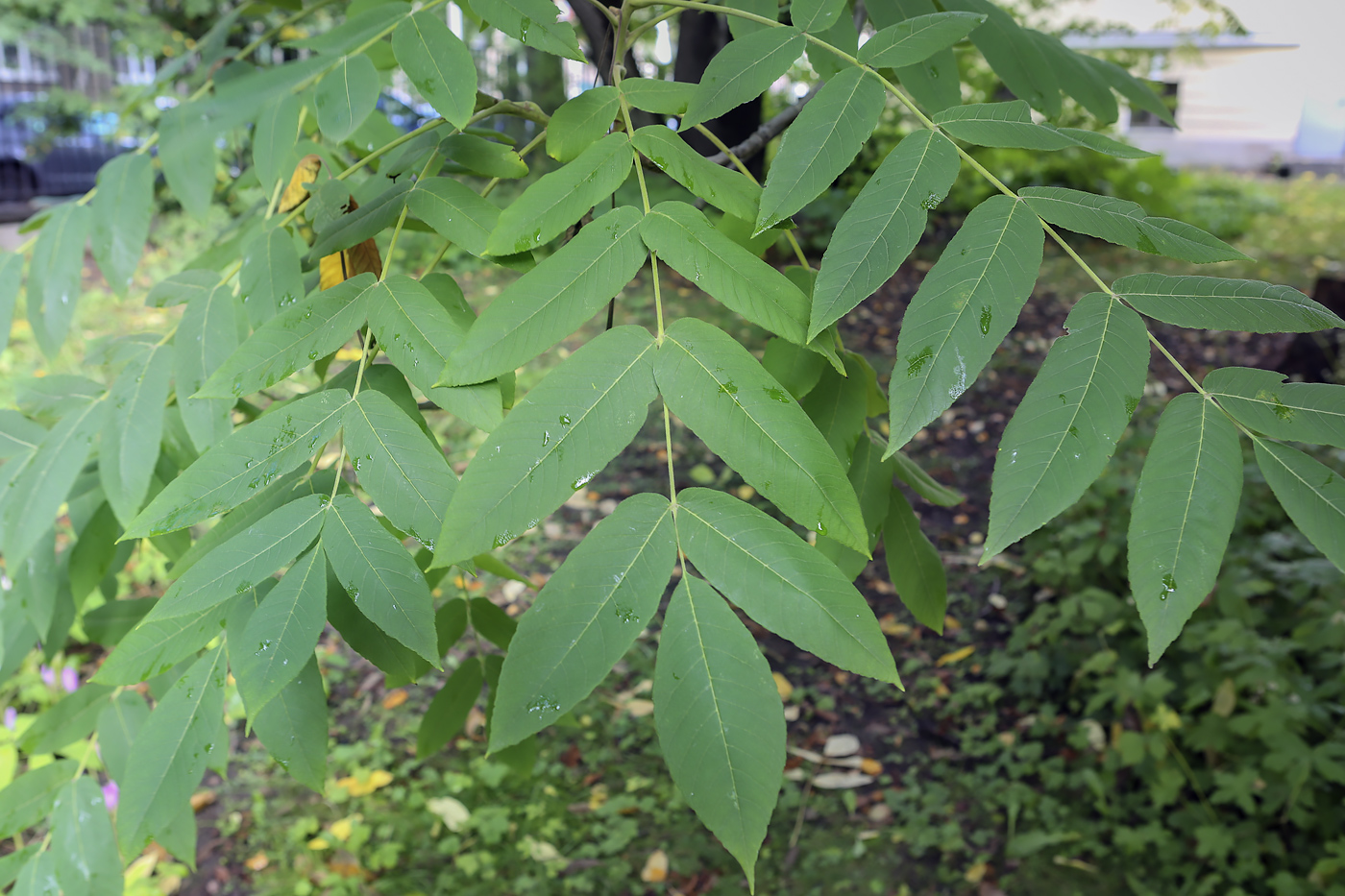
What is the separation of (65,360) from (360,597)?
6.43 meters

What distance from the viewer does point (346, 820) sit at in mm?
3201

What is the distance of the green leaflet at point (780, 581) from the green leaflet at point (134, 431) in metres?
0.86

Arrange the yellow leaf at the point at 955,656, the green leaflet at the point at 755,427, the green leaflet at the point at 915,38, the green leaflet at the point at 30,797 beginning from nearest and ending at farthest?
the green leaflet at the point at 755,427 → the green leaflet at the point at 915,38 → the green leaflet at the point at 30,797 → the yellow leaf at the point at 955,656

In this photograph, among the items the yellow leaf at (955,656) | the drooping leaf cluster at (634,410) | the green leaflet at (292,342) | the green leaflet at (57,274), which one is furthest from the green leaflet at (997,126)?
the yellow leaf at (955,656)

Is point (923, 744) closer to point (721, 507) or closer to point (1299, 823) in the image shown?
point (1299, 823)

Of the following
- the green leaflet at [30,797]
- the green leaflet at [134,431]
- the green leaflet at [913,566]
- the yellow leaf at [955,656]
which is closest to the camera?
the green leaflet at [134,431]

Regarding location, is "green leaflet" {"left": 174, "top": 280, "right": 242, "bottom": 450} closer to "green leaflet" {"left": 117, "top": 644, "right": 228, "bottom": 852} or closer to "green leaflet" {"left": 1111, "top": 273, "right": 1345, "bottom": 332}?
"green leaflet" {"left": 117, "top": 644, "right": 228, "bottom": 852}

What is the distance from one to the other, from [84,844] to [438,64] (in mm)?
1307

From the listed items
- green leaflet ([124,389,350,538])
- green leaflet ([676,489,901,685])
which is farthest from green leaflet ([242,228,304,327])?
green leaflet ([676,489,901,685])

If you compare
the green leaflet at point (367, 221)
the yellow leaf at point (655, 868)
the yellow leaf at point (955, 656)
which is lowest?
the yellow leaf at point (655, 868)

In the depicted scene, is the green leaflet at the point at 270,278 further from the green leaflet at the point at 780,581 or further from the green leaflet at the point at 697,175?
the green leaflet at the point at 780,581

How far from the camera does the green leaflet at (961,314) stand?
2.47 feet

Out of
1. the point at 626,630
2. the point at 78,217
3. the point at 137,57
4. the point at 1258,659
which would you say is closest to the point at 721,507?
the point at 626,630

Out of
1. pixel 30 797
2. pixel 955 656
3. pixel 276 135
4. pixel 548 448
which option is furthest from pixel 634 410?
pixel 955 656
